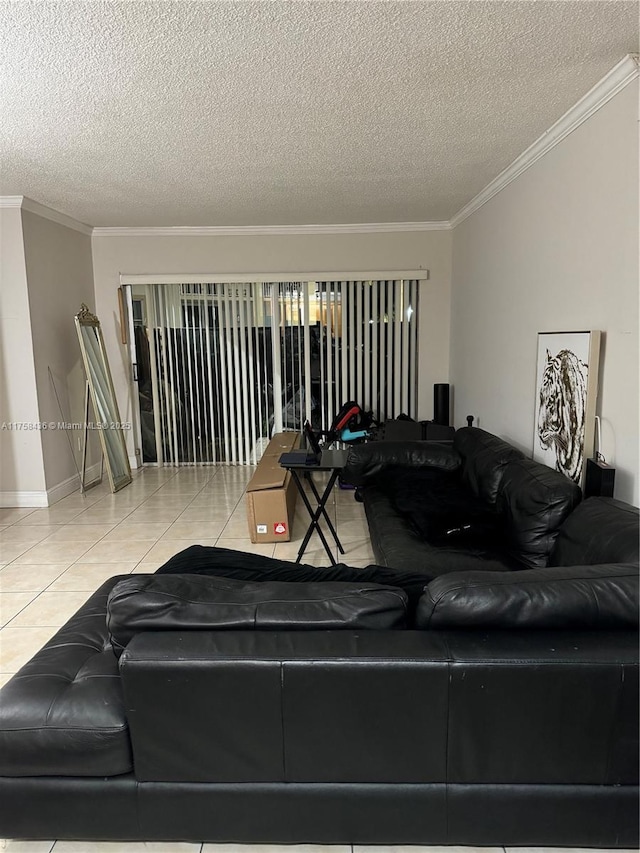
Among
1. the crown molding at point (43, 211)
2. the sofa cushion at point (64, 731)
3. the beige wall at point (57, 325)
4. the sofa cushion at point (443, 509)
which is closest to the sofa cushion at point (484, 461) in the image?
the sofa cushion at point (443, 509)

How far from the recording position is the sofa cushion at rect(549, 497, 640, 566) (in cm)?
199

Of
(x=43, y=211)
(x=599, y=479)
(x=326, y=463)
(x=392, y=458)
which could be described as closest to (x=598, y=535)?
(x=599, y=479)

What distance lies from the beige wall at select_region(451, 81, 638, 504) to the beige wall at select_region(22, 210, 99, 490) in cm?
389

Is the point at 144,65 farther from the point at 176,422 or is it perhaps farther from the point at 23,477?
the point at 176,422

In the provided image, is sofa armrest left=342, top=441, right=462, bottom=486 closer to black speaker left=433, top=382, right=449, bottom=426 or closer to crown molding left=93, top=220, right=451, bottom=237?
black speaker left=433, top=382, right=449, bottom=426

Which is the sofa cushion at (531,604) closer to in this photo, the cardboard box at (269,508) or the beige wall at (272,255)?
the cardboard box at (269,508)

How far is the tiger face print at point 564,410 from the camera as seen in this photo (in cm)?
287

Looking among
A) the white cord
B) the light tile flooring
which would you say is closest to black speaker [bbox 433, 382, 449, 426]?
the light tile flooring

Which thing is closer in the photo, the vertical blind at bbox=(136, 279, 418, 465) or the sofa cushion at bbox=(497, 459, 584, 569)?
the sofa cushion at bbox=(497, 459, 584, 569)

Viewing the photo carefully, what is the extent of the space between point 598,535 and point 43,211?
16.6ft

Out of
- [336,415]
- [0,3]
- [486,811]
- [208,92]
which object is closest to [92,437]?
[336,415]

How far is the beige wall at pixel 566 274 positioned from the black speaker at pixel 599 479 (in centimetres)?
8

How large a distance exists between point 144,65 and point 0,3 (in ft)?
1.91

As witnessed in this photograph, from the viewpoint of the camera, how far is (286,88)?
8.64 ft
